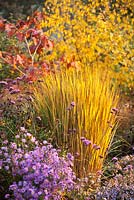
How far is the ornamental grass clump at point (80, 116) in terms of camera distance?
16.5 feet

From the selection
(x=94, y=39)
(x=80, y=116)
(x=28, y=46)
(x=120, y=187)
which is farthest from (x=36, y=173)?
(x=94, y=39)

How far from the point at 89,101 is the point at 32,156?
1142mm

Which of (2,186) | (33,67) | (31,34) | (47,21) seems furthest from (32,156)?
(47,21)

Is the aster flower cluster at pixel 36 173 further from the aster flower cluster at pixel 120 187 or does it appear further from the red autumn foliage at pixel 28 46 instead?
the red autumn foliage at pixel 28 46

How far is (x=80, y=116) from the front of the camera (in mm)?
5098

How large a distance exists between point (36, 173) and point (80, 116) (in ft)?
3.97

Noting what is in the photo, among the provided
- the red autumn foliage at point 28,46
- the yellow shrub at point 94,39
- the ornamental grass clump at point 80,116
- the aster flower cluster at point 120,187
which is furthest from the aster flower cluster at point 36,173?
the yellow shrub at point 94,39

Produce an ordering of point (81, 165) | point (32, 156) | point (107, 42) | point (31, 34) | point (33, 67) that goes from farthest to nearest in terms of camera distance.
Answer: point (107, 42) < point (31, 34) < point (33, 67) < point (81, 165) < point (32, 156)

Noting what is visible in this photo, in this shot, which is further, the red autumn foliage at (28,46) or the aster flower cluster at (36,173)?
the red autumn foliage at (28,46)

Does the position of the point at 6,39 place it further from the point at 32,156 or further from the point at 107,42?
the point at 32,156

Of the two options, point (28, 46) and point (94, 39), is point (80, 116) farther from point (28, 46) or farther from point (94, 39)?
point (94, 39)

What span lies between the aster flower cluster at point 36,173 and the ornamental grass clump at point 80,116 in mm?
655

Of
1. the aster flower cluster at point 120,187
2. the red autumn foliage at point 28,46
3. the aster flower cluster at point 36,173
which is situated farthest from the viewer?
the red autumn foliage at point 28,46

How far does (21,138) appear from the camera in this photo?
4664 mm
